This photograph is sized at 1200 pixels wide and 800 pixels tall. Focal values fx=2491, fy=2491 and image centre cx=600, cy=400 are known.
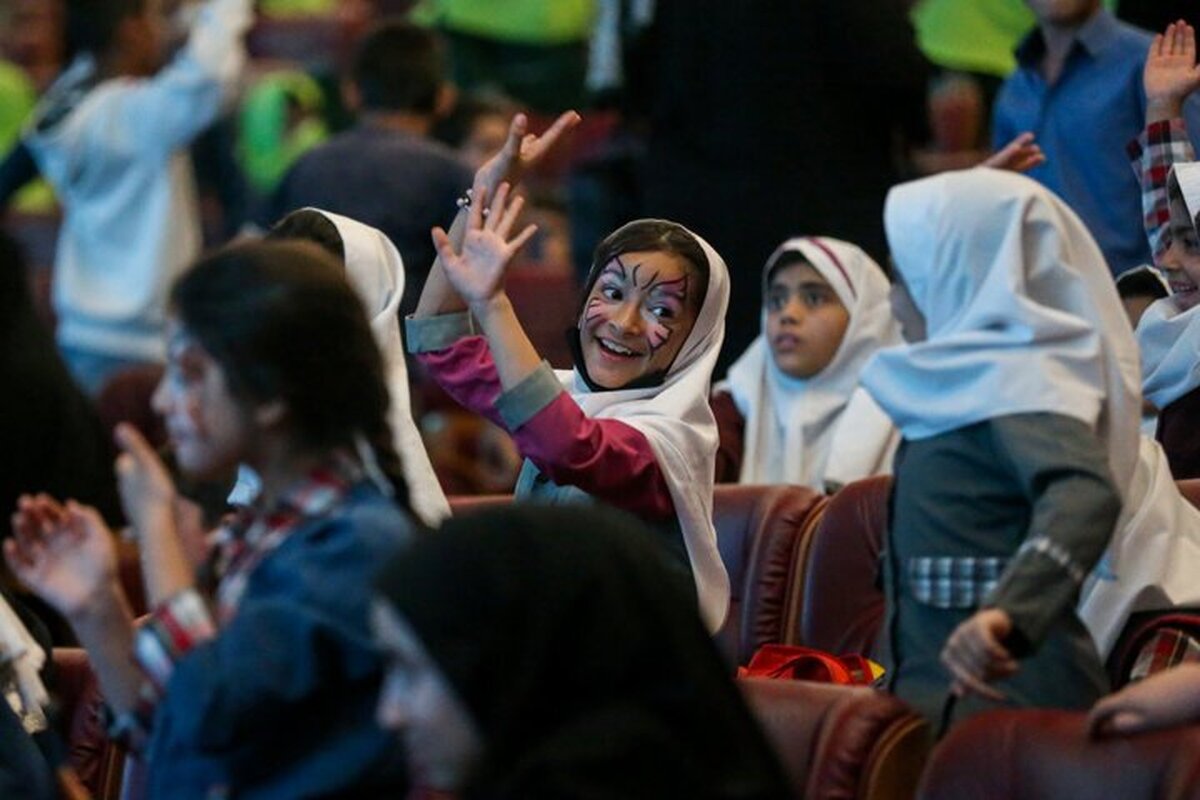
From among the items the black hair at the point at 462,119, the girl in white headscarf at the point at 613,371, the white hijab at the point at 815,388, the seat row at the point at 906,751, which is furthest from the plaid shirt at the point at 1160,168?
the black hair at the point at 462,119

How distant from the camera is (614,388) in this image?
3643 millimetres

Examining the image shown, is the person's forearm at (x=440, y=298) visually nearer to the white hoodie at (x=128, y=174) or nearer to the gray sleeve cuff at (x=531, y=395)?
the gray sleeve cuff at (x=531, y=395)

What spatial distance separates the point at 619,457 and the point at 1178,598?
2.62ft

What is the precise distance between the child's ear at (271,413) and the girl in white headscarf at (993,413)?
88 cm

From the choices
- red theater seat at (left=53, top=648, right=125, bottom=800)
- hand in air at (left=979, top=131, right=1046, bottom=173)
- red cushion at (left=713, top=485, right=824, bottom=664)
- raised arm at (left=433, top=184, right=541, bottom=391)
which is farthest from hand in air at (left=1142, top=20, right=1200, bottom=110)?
red theater seat at (left=53, top=648, right=125, bottom=800)

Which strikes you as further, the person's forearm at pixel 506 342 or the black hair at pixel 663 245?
the black hair at pixel 663 245

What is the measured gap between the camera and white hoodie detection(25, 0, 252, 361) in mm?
7156

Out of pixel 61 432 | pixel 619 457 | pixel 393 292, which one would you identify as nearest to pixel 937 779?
pixel 619 457

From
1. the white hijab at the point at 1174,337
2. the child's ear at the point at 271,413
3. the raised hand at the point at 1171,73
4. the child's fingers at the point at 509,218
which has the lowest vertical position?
the white hijab at the point at 1174,337

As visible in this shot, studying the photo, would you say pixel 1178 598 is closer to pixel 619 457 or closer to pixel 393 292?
pixel 619 457

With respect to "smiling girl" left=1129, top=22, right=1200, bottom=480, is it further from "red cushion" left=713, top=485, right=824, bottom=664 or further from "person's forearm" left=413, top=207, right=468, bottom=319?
"person's forearm" left=413, top=207, right=468, bottom=319

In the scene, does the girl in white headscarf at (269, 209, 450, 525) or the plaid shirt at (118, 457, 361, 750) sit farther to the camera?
the girl in white headscarf at (269, 209, 450, 525)

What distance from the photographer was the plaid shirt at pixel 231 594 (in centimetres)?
255

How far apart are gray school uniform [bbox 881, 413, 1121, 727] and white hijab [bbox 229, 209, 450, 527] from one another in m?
0.63
